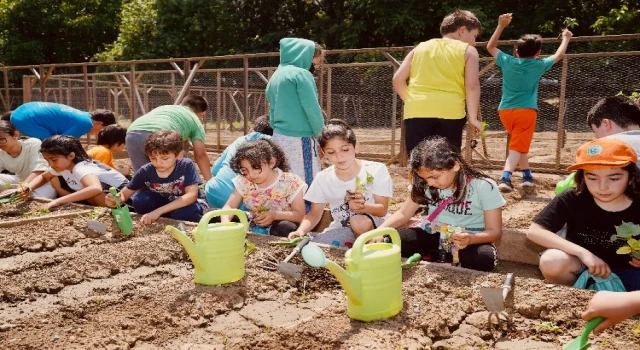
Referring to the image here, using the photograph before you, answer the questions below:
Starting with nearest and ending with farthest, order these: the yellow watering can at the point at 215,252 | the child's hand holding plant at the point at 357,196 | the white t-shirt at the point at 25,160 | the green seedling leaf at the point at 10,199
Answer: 1. the yellow watering can at the point at 215,252
2. the child's hand holding plant at the point at 357,196
3. the green seedling leaf at the point at 10,199
4. the white t-shirt at the point at 25,160

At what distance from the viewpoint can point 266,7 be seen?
2203 centimetres

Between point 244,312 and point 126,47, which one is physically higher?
point 126,47

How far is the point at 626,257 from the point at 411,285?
0.91m

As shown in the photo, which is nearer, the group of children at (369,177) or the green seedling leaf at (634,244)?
the green seedling leaf at (634,244)

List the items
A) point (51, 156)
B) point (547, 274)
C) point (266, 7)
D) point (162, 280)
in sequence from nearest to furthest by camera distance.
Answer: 1. point (547, 274)
2. point (162, 280)
3. point (51, 156)
4. point (266, 7)

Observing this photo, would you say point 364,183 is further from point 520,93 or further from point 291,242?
point 520,93

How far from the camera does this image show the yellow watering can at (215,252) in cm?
262

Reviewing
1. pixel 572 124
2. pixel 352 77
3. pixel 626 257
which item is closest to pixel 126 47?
pixel 352 77

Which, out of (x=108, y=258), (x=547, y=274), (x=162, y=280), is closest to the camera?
(x=547, y=274)

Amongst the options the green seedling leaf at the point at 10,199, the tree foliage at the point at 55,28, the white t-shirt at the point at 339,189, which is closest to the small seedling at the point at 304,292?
the white t-shirt at the point at 339,189

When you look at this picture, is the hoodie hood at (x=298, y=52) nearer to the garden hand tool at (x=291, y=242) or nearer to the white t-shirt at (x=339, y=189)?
the white t-shirt at (x=339, y=189)

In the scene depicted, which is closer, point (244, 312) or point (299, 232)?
point (244, 312)

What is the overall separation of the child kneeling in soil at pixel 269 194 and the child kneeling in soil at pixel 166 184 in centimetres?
48

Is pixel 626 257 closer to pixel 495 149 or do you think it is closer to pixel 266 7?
pixel 495 149
